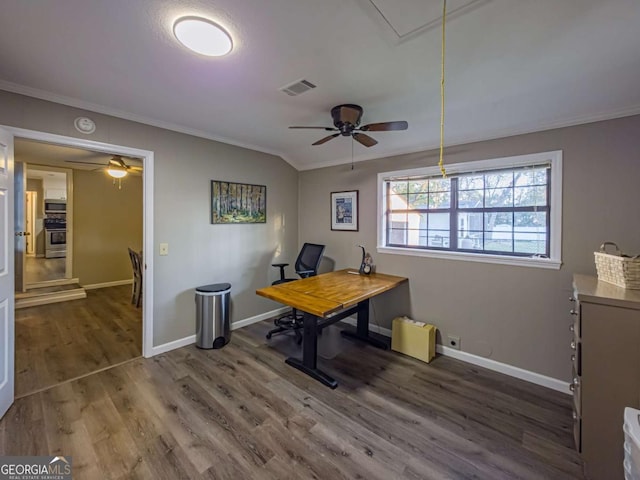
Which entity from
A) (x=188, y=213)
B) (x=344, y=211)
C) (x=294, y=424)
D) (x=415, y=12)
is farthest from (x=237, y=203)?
(x=415, y=12)

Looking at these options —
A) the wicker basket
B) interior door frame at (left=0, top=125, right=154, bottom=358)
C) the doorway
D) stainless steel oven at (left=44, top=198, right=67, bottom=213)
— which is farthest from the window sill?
stainless steel oven at (left=44, top=198, right=67, bottom=213)

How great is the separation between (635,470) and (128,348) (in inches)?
163

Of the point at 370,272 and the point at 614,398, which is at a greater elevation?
the point at 370,272

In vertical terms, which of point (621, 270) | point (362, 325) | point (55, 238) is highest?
point (55, 238)

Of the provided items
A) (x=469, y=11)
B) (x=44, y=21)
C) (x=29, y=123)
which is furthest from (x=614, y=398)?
(x=29, y=123)

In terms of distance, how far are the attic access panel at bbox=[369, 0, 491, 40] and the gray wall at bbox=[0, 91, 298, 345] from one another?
8.66ft

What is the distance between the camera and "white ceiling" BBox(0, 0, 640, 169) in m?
1.40

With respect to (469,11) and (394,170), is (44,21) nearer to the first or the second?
(469,11)

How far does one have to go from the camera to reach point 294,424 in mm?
2057

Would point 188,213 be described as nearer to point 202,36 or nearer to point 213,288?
point 213,288

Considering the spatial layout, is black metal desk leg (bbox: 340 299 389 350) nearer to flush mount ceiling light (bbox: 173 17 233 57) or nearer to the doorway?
flush mount ceiling light (bbox: 173 17 233 57)

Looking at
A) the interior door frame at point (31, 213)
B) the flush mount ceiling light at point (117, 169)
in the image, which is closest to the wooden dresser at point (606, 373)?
the flush mount ceiling light at point (117, 169)

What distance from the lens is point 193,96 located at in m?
2.38

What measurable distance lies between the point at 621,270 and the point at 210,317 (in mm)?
3587
